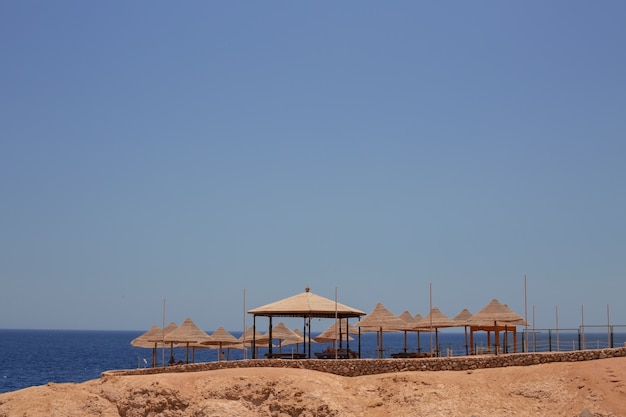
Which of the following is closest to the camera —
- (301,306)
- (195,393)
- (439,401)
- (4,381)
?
(439,401)

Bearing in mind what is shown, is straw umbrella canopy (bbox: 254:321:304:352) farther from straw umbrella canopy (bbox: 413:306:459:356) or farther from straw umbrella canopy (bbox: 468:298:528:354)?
straw umbrella canopy (bbox: 468:298:528:354)

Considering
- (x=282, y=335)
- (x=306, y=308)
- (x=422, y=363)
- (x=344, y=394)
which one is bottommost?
(x=344, y=394)

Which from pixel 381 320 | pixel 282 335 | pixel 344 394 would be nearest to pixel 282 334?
pixel 282 335

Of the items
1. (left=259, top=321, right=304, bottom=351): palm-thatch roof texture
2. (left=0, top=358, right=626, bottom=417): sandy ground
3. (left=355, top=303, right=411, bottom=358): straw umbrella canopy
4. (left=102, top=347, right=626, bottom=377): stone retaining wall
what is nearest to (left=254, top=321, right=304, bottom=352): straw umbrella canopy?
(left=259, top=321, right=304, bottom=351): palm-thatch roof texture

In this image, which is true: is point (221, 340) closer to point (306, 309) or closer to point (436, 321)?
point (306, 309)

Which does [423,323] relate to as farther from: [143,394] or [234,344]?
[143,394]

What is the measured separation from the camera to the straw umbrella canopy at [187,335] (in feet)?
162

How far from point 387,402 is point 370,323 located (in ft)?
33.7

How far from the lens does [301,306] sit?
44.5 m

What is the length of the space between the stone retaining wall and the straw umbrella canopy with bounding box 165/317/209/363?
23.4 ft

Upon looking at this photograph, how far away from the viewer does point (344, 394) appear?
124ft

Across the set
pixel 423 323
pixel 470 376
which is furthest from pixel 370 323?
pixel 470 376

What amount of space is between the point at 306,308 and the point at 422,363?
7.58 metres

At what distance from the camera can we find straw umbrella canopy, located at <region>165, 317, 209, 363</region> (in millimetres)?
49375
